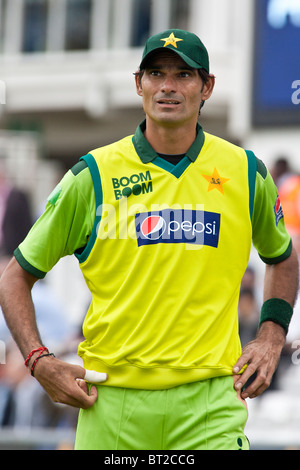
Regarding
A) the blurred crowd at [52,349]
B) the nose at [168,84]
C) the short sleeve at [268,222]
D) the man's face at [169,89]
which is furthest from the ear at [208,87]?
the blurred crowd at [52,349]

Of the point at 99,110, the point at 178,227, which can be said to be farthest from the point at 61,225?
the point at 99,110

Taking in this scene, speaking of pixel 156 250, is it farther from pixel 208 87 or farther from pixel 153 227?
pixel 208 87

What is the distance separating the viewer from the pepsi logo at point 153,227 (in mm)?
3529

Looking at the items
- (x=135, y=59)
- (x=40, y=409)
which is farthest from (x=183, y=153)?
(x=135, y=59)

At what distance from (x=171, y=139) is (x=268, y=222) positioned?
0.58 metres

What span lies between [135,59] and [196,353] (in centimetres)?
1297

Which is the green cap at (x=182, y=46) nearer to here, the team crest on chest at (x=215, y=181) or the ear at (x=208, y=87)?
the ear at (x=208, y=87)

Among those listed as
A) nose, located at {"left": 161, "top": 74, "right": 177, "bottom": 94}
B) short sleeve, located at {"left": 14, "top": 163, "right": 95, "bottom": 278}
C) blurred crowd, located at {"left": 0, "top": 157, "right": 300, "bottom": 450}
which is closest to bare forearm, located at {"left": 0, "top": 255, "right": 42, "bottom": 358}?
short sleeve, located at {"left": 14, "top": 163, "right": 95, "bottom": 278}

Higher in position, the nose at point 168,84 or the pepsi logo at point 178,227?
the nose at point 168,84

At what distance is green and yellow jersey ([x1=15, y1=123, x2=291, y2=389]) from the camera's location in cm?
348

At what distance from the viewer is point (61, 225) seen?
11.8 ft

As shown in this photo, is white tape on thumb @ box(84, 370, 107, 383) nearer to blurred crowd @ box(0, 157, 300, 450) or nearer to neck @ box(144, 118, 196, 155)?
neck @ box(144, 118, 196, 155)

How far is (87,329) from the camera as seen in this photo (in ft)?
11.9

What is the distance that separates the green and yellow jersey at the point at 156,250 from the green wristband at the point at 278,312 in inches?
9.1
